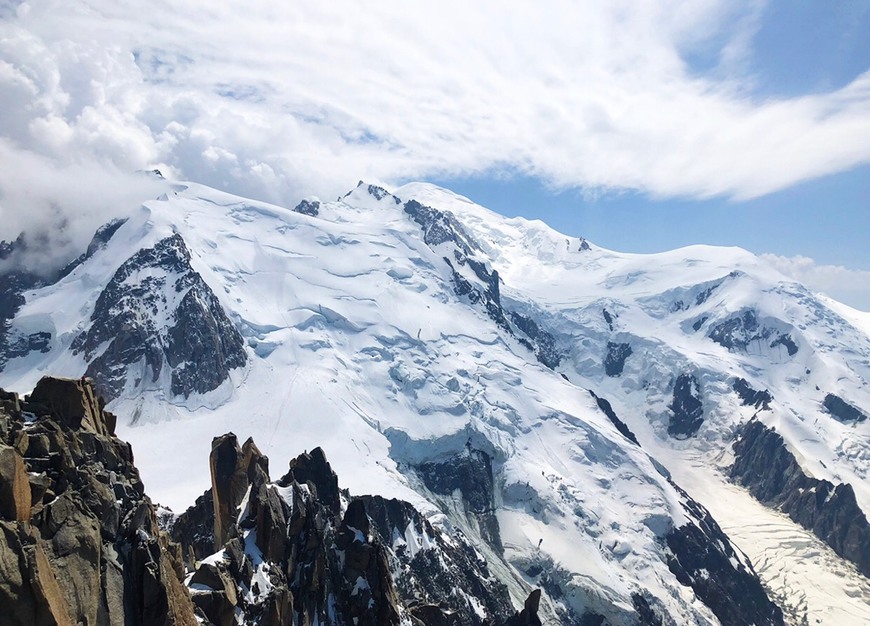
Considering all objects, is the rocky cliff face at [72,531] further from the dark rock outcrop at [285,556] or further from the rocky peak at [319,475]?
the rocky peak at [319,475]

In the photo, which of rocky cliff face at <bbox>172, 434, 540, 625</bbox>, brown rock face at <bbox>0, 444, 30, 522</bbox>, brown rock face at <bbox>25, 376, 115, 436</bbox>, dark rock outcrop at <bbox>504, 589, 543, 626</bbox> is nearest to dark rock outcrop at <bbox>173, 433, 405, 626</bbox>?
rocky cliff face at <bbox>172, 434, 540, 625</bbox>

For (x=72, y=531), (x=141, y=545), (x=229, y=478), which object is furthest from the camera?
(x=229, y=478)

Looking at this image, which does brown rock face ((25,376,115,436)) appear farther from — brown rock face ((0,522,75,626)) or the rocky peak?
the rocky peak

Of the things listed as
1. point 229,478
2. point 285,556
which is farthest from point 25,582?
point 229,478

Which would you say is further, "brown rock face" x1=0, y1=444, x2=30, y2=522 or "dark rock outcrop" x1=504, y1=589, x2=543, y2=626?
"dark rock outcrop" x1=504, y1=589, x2=543, y2=626

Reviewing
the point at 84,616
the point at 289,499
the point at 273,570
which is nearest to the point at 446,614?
the point at 289,499

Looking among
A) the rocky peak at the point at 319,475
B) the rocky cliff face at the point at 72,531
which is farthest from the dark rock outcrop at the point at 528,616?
the rocky cliff face at the point at 72,531

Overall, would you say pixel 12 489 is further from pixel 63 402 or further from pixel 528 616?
pixel 528 616

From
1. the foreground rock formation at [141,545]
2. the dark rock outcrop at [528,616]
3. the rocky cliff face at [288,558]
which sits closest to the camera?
the foreground rock formation at [141,545]
